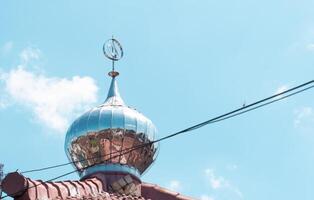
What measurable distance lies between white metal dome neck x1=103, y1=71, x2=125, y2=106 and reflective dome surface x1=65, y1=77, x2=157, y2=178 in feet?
0.29

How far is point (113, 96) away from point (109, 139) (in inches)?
46.6

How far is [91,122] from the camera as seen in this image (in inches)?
565

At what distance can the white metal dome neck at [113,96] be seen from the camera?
14.9 meters

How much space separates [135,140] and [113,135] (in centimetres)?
40

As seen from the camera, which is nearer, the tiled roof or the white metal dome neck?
the tiled roof

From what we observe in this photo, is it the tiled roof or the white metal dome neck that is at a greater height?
the white metal dome neck

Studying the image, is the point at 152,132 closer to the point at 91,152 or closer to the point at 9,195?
the point at 91,152

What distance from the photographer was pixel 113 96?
1521 cm

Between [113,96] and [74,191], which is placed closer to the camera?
[74,191]

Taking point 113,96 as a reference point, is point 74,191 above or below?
below

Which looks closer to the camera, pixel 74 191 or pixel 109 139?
pixel 74 191

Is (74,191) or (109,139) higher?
(109,139)

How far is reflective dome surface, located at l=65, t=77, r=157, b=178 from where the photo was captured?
1417cm

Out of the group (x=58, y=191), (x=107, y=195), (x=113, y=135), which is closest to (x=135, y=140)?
(x=113, y=135)
